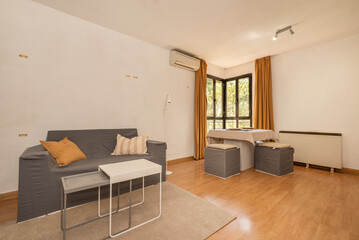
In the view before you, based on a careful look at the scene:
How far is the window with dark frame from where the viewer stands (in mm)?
4926

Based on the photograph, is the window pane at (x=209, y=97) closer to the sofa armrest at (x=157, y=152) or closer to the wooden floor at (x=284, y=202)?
the wooden floor at (x=284, y=202)

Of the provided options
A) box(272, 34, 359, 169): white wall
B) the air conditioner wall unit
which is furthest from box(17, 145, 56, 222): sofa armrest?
box(272, 34, 359, 169): white wall

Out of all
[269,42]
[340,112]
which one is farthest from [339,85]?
[269,42]

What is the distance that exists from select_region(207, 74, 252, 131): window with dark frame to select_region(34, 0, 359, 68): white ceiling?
1.41 meters

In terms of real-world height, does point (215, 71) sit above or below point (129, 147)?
above

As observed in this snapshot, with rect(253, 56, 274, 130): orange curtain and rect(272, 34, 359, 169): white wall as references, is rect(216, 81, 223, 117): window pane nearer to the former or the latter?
rect(253, 56, 274, 130): orange curtain

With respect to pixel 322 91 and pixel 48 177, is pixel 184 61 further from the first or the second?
pixel 48 177

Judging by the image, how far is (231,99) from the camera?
527 cm

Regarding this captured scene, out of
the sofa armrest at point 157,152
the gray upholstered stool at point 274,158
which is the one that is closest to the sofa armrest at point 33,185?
the sofa armrest at point 157,152

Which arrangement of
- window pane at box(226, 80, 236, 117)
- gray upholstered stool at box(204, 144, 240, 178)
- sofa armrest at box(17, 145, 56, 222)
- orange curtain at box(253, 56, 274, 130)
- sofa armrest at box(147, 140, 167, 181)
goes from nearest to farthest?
sofa armrest at box(17, 145, 56, 222) → sofa armrest at box(147, 140, 167, 181) → gray upholstered stool at box(204, 144, 240, 178) → orange curtain at box(253, 56, 274, 130) → window pane at box(226, 80, 236, 117)

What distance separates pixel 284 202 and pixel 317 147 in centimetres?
227

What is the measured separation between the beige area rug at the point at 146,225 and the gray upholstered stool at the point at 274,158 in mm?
1764

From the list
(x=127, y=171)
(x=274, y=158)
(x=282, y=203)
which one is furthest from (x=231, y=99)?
(x=127, y=171)

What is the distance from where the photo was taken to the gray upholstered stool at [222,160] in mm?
2904
